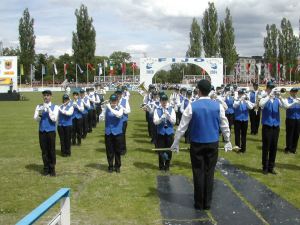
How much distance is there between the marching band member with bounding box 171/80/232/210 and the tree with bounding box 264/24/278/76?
7180cm

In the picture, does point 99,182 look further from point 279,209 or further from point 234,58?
point 234,58

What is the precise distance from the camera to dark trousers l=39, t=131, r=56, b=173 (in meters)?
9.54

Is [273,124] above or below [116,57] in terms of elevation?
below

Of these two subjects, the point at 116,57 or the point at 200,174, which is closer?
the point at 200,174

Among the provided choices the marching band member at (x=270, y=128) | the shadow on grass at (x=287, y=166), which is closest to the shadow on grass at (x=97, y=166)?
the marching band member at (x=270, y=128)

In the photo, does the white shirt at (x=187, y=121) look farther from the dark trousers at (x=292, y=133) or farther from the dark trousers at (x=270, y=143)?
the dark trousers at (x=292, y=133)

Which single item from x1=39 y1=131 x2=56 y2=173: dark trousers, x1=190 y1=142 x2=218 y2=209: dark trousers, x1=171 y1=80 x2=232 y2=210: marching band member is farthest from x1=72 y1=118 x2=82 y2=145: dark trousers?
x1=190 y1=142 x2=218 y2=209: dark trousers

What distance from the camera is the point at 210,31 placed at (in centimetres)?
6700

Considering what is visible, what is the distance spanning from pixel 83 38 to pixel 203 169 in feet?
223

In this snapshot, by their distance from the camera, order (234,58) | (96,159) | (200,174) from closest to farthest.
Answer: (200,174) < (96,159) < (234,58)

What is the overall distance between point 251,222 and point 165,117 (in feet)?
13.5

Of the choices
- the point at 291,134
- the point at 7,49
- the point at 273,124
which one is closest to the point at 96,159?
the point at 273,124

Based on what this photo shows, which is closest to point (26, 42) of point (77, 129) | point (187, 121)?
point (77, 129)

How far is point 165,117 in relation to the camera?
9922 mm
